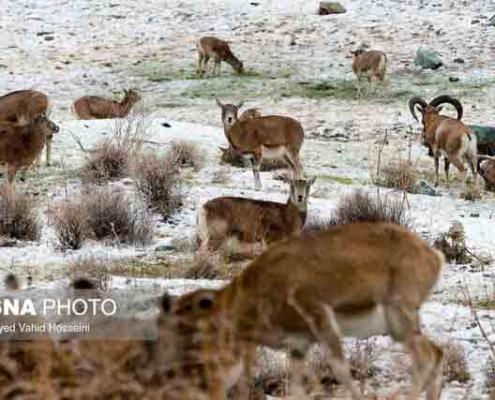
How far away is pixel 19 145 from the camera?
548 inches

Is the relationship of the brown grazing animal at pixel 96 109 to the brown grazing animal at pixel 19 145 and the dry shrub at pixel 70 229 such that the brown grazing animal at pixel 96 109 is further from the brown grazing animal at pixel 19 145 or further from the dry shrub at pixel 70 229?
the dry shrub at pixel 70 229

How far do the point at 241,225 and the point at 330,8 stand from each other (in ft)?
72.6

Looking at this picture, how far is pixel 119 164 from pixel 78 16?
19782 mm

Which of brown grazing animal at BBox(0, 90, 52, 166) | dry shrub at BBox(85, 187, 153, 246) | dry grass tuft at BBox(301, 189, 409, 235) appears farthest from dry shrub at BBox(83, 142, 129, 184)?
brown grazing animal at BBox(0, 90, 52, 166)

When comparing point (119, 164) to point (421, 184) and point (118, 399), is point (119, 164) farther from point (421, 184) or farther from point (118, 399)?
point (118, 399)

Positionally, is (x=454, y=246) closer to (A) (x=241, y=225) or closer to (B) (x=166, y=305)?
(A) (x=241, y=225)

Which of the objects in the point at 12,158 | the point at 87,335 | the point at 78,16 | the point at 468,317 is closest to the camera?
the point at 87,335

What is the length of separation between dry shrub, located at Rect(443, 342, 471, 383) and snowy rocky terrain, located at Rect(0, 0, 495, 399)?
0.05 m

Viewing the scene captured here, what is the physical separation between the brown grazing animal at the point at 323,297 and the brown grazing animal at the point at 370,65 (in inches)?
816

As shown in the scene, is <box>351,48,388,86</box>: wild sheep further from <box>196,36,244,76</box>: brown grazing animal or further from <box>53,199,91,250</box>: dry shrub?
<box>53,199,91,250</box>: dry shrub

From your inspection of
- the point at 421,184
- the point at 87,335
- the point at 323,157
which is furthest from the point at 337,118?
the point at 87,335

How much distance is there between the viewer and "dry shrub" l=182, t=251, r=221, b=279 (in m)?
9.19

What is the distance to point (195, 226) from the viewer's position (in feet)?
38.3

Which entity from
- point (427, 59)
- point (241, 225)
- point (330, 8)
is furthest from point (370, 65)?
point (241, 225)
